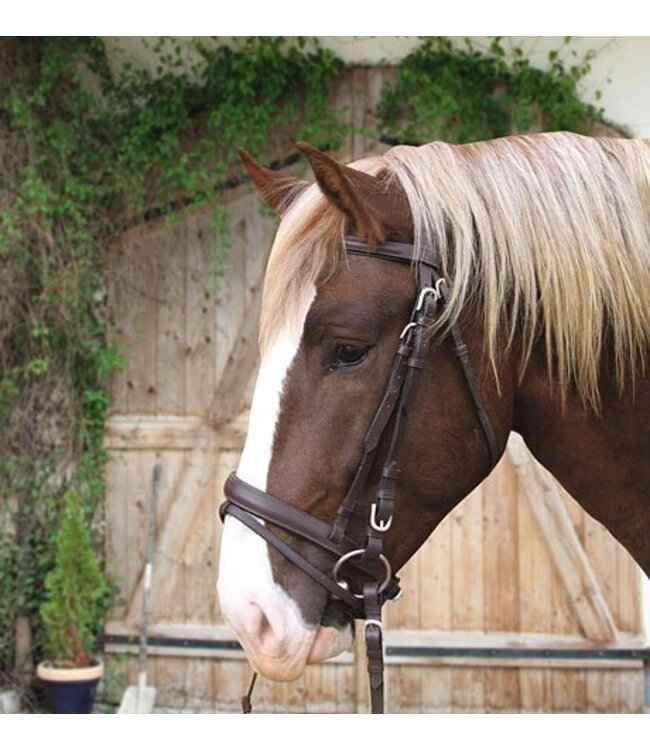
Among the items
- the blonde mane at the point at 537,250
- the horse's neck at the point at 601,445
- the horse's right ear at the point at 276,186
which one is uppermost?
the horse's right ear at the point at 276,186

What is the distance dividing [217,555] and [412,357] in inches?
137

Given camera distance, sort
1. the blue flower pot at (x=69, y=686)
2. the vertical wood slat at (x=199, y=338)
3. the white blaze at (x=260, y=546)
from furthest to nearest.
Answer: the vertical wood slat at (x=199, y=338) < the blue flower pot at (x=69, y=686) < the white blaze at (x=260, y=546)

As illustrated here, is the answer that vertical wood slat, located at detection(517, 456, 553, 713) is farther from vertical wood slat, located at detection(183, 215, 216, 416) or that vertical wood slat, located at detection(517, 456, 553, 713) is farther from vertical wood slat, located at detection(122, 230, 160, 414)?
vertical wood slat, located at detection(122, 230, 160, 414)

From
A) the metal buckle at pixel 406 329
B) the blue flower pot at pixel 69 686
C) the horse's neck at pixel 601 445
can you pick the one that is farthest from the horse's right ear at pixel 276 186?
the blue flower pot at pixel 69 686

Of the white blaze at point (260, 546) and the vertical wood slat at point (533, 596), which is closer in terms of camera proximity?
the white blaze at point (260, 546)

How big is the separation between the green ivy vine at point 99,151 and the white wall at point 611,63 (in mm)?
68

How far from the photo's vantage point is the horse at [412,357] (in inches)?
55.2

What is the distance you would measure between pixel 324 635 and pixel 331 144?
3.49m

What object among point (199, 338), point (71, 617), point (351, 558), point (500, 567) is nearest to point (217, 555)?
point (71, 617)

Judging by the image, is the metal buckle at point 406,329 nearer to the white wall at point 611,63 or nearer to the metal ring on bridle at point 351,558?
the metal ring on bridle at point 351,558

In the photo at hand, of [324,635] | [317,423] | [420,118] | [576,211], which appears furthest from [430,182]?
[420,118]

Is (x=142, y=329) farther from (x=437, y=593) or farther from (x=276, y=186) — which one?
(x=276, y=186)

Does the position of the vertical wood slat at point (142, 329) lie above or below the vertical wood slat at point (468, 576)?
above

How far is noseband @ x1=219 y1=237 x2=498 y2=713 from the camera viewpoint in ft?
4.57
